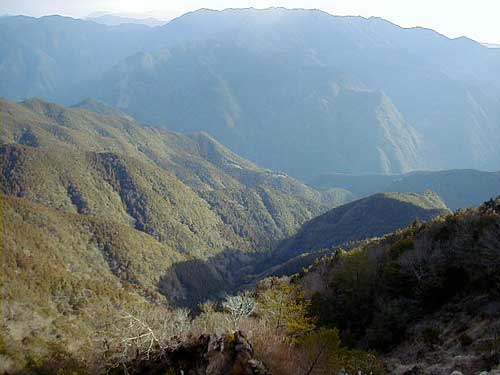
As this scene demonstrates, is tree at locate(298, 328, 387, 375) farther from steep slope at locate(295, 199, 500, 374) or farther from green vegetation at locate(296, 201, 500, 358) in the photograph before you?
green vegetation at locate(296, 201, 500, 358)

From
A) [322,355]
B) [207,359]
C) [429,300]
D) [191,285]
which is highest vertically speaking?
[322,355]

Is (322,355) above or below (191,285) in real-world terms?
above

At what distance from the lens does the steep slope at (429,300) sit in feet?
84.1

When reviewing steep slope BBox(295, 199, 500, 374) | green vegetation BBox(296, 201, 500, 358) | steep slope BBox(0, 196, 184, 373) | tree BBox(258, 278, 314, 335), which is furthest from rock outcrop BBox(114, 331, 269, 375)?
green vegetation BBox(296, 201, 500, 358)

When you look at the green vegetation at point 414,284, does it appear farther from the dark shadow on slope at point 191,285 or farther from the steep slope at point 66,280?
the dark shadow on slope at point 191,285

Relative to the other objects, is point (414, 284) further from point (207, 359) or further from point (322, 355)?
point (207, 359)

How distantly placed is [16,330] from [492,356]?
62769 mm

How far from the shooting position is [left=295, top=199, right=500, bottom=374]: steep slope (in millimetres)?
25641

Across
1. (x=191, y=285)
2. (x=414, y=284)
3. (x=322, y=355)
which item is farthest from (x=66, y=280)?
(x=322, y=355)

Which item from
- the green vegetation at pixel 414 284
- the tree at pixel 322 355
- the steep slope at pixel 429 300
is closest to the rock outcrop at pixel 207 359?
the tree at pixel 322 355

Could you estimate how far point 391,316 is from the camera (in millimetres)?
34469

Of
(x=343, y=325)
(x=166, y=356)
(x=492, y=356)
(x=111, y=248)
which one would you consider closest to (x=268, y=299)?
(x=343, y=325)

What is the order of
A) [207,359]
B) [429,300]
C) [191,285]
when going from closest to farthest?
[207,359]
[429,300]
[191,285]

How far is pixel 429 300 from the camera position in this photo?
36.3m
